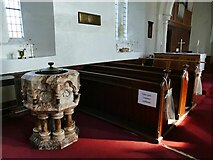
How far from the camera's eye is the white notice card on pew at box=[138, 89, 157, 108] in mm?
2053

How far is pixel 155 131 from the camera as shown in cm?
210

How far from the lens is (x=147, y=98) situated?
2125 mm

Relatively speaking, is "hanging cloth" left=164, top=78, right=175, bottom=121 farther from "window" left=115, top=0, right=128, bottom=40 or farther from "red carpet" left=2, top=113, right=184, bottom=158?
"window" left=115, top=0, right=128, bottom=40

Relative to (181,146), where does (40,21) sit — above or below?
above

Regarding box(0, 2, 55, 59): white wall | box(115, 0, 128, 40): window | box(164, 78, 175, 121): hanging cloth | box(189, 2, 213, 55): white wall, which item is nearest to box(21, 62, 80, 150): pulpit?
box(164, 78, 175, 121): hanging cloth

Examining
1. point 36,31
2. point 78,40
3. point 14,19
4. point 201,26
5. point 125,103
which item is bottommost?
point 125,103

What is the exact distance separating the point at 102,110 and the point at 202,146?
1418 millimetres

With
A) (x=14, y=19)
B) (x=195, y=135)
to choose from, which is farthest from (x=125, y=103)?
(x=14, y=19)

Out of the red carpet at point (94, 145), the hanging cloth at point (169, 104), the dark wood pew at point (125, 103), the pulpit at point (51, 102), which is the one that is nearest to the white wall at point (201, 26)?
the hanging cloth at point (169, 104)

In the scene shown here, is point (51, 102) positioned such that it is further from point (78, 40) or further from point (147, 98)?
point (78, 40)

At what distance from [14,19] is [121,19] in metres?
3.22

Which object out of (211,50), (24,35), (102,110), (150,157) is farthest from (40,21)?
(211,50)

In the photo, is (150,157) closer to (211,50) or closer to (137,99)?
(137,99)

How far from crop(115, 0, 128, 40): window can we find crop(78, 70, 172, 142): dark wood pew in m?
2.95
